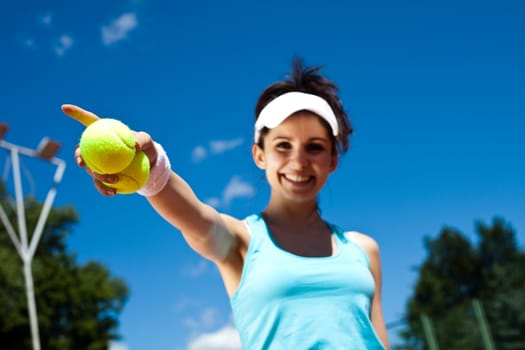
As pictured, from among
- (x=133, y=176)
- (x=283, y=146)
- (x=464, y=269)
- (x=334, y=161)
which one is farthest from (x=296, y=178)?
(x=464, y=269)

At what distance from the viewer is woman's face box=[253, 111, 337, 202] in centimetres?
260

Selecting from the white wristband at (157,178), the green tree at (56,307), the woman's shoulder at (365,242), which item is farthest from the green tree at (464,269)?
the white wristband at (157,178)

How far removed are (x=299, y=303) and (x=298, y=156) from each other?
636mm

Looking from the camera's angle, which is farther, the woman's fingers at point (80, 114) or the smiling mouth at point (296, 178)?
the smiling mouth at point (296, 178)

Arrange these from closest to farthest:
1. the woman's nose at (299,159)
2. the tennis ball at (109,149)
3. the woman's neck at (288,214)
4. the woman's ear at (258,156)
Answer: the tennis ball at (109,149), the woman's nose at (299,159), the woman's neck at (288,214), the woman's ear at (258,156)

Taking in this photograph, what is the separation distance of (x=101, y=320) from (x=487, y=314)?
22997mm

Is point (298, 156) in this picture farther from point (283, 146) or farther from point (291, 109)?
point (291, 109)

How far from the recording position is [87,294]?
31.0 meters

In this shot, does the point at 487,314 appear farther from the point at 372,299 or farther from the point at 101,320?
the point at 101,320

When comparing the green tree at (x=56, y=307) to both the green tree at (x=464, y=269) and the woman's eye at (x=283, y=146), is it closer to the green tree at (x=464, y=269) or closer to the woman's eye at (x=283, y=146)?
the green tree at (x=464, y=269)

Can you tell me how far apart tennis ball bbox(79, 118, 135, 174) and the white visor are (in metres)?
0.75

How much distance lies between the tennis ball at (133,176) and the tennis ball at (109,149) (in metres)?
0.02

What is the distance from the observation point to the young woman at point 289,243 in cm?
220

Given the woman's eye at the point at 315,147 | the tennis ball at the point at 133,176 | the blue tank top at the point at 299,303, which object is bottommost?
the blue tank top at the point at 299,303
